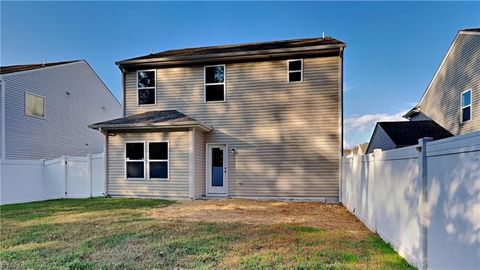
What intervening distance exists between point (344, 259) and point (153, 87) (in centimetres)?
991

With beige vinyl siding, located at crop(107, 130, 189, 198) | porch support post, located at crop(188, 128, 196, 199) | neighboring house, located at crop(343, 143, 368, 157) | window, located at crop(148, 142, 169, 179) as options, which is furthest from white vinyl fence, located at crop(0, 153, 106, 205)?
neighboring house, located at crop(343, 143, 368, 157)

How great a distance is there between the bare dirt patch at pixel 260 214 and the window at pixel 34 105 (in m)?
9.35

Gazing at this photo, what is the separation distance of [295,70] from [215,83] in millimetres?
3116

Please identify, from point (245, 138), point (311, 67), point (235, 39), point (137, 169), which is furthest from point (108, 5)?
point (311, 67)

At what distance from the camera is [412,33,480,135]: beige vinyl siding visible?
36.2 feet

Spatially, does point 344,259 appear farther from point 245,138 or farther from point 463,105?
point 463,105

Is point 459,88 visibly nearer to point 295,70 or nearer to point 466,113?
point 466,113

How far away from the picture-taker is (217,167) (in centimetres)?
1097

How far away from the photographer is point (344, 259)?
377cm

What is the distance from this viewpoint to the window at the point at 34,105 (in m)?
12.9

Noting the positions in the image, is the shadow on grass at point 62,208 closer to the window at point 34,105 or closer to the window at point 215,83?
the window at point 215,83

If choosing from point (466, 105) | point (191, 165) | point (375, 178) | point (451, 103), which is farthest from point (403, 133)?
point (191, 165)

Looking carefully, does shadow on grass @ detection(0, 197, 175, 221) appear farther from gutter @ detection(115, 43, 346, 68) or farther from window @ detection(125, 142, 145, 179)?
gutter @ detection(115, 43, 346, 68)

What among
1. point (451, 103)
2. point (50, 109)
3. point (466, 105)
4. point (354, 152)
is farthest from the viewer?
point (354, 152)
